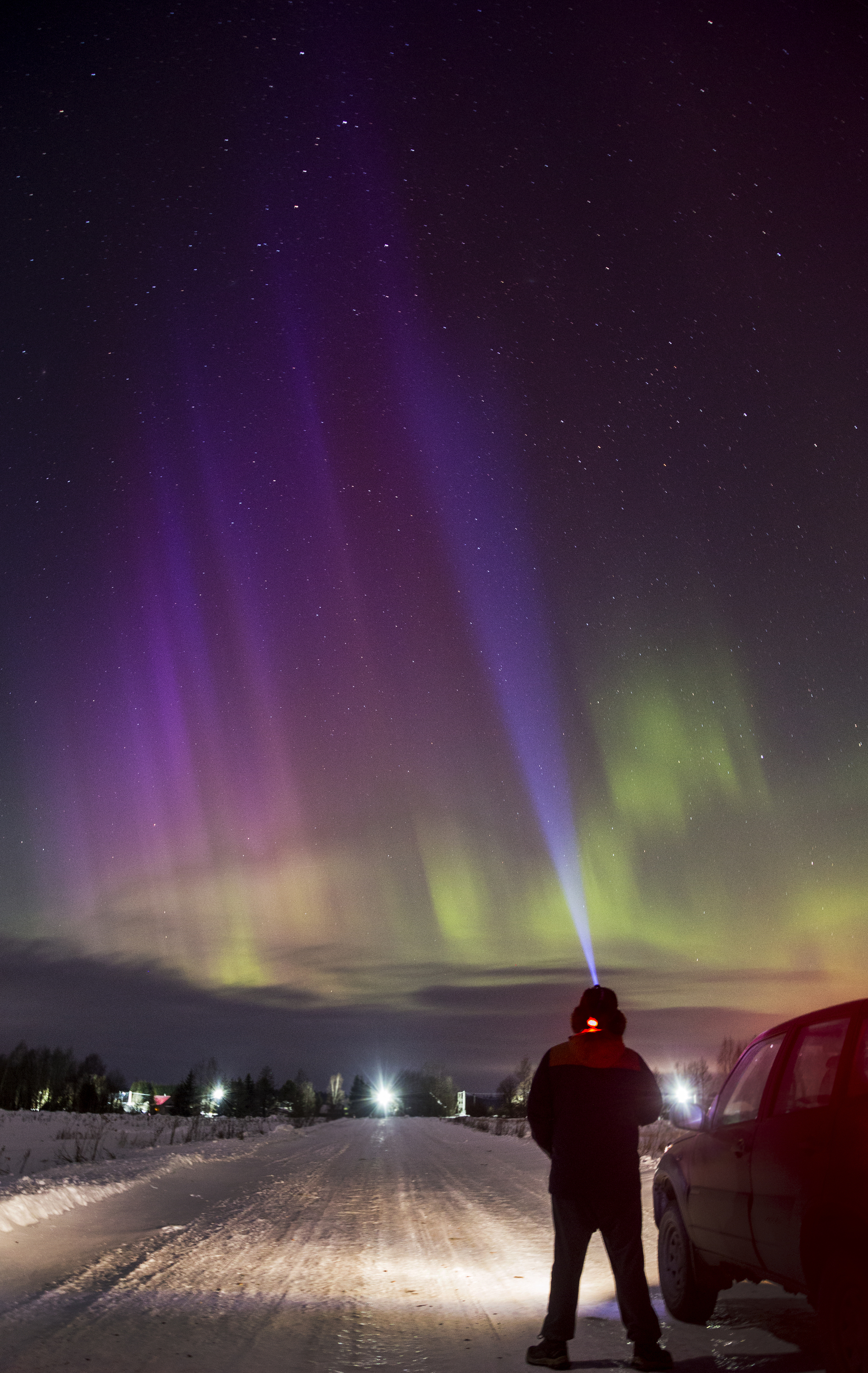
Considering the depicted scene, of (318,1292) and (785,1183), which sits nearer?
(785,1183)

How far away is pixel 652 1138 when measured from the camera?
70.6 feet

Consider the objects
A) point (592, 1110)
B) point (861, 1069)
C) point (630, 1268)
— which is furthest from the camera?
point (592, 1110)

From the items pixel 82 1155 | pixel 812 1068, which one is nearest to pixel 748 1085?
pixel 812 1068

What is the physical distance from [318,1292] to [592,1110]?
290 cm

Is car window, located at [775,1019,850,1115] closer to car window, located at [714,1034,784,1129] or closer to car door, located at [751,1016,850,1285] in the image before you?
car door, located at [751,1016,850,1285]

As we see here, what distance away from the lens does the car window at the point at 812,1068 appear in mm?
4414

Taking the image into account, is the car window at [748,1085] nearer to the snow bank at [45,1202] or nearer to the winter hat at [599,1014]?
the winter hat at [599,1014]

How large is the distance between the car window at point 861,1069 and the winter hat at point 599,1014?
1.20 metres

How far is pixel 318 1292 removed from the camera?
251 inches

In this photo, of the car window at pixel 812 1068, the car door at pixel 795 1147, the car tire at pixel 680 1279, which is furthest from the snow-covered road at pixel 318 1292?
the car window at pixel 812 1068

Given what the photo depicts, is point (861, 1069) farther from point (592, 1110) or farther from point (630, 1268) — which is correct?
point (630, 1268)

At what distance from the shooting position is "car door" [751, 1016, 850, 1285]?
4.17 m

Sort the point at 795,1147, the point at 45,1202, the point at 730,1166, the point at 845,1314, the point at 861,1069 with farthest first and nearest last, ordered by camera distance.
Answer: the point at 45,1202
the point at 730,1166
the point at 795,1147
the point at 861,1069
the point at 845,1314

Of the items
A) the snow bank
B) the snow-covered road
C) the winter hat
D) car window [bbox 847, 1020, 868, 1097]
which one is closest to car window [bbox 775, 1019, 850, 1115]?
car window [bbox 847, 1020, 868, 1097]
